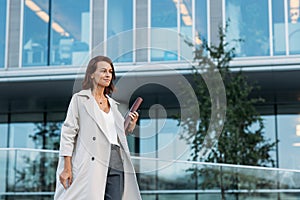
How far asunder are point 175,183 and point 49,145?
603 centimetres

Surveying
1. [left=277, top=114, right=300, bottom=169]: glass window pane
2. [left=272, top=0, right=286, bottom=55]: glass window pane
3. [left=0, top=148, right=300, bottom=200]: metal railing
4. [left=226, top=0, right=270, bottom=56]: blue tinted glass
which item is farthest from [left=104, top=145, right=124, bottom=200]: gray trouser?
[left=277, top=114, right=300, bottom=169]: glass window pane

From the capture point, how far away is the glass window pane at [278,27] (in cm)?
1456

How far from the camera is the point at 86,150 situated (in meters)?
4.41

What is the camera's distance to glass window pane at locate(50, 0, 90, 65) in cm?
1531

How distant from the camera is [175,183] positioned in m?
12.6

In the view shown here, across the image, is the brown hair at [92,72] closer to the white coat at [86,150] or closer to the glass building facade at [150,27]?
the white coat at [86,150]

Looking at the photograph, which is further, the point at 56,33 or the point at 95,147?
the point at 56,33

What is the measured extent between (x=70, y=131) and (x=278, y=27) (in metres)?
11.0

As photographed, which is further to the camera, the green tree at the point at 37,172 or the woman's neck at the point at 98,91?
the green tree at the point at 37,172

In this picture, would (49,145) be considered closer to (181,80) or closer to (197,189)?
(197,189)

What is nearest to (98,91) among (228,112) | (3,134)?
(228,112)

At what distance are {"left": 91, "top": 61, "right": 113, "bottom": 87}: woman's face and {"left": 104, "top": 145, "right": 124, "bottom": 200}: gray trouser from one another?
1.41ft

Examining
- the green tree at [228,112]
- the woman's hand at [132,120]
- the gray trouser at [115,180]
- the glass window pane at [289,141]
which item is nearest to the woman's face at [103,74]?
the woman's hand at [132,120]

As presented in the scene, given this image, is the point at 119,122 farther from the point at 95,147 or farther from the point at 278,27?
the point at 278,27
